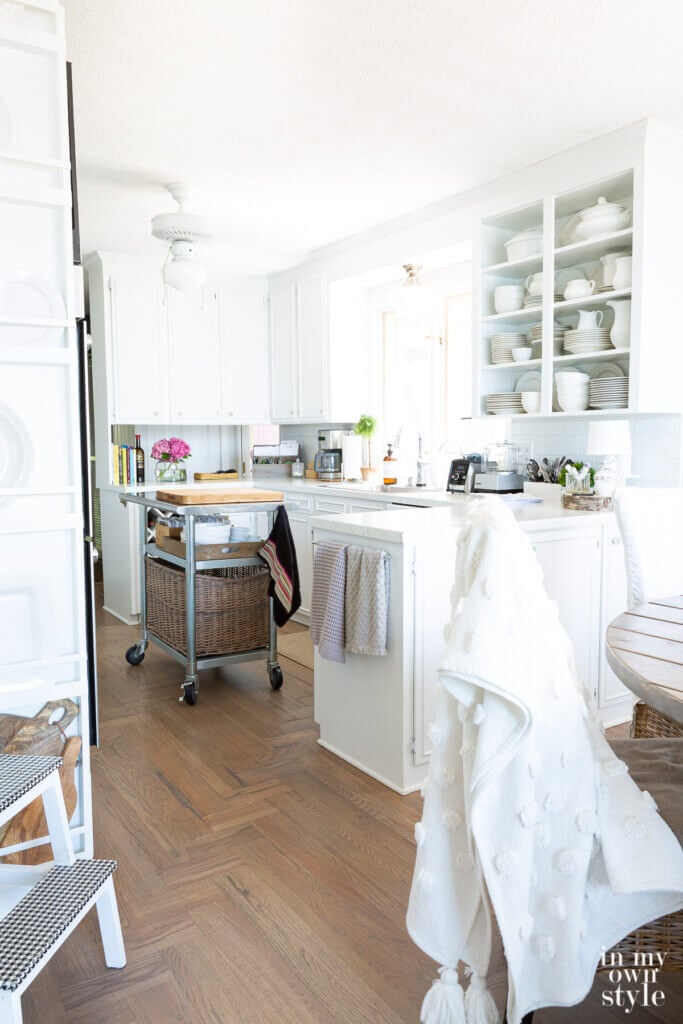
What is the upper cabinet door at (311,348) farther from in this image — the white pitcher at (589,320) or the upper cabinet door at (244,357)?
the white pitcher at (589,320)

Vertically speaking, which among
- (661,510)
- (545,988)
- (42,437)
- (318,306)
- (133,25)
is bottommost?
(545,988)

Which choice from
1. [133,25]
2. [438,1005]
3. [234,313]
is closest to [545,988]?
[438,1005]

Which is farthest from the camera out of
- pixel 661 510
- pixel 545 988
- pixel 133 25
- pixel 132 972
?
pixel 133 25

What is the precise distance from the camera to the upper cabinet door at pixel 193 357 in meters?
5.66

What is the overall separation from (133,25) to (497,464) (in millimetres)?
2873

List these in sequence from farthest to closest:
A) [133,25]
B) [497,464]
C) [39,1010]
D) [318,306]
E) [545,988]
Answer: [318,306]
[497,464]
[133,25]
[39,1010]
[545,988]

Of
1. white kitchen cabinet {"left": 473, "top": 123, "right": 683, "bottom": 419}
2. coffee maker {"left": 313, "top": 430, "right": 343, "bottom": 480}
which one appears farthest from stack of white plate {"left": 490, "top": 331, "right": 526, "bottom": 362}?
coffee maker {"left": 313, "top": 430, "right": 343, "bottom": 480}

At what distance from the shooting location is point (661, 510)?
2.28 m

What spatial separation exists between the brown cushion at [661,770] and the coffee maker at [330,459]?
13.2 feet

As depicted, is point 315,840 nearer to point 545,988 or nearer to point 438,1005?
point 438,1005

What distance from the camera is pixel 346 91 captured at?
9.60 feet

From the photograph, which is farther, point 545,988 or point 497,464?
point 497,464

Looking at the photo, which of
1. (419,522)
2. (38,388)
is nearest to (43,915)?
(38,388)

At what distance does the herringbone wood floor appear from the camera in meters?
1.65
